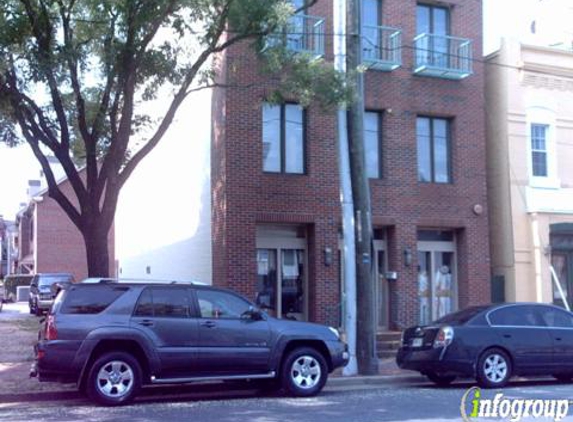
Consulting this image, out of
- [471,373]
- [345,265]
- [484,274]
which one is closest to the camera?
[471,373]

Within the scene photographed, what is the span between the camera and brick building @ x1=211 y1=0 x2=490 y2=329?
17.8 m

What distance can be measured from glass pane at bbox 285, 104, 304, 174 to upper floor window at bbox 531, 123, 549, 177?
6530mm

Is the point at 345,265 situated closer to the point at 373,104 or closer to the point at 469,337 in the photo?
the point at 469,337

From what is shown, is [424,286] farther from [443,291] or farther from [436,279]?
[443,291]

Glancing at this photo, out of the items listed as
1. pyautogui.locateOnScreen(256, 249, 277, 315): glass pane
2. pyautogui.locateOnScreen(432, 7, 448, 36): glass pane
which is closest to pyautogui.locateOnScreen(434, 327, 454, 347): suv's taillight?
pyautogui.locateOnScreen(256, 249, 277, 315): glass pane

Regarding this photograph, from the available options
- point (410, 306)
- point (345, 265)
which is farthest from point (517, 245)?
point (345, 265)

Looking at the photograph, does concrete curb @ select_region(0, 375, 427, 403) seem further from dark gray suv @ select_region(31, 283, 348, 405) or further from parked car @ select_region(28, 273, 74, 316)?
parked car @ select_region(28, 273, 74, 316)

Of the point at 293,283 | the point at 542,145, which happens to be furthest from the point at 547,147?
the point at 293,283

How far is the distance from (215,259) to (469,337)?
7.14 meters

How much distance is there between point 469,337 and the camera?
1309 cm

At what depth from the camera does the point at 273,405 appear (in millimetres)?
11164

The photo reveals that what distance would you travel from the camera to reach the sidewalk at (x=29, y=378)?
38.6ft

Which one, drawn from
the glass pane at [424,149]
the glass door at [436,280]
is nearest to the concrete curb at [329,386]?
the glass door at [436,280]

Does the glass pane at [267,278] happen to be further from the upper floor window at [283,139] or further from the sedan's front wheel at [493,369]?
the sedan's front wheel at [493,369]
